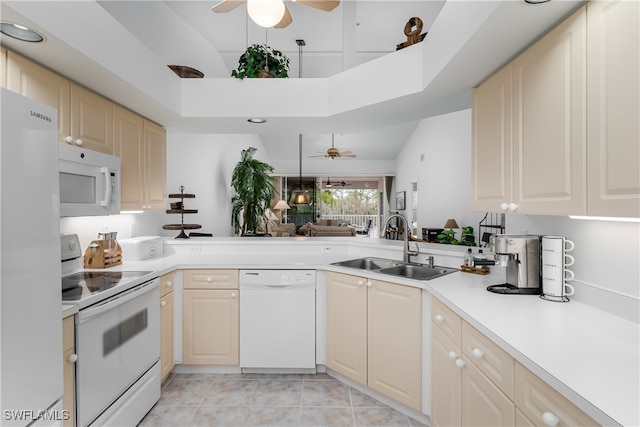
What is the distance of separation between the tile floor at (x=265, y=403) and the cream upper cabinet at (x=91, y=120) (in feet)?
6.01

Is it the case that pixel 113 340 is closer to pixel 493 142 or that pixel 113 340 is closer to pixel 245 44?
pixel 493 142

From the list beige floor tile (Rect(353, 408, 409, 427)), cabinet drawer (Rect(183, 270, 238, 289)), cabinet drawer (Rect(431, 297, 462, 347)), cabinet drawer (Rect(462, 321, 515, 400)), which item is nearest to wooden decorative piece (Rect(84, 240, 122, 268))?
cabinet drawer (Rect(183, 270, 238, 289))

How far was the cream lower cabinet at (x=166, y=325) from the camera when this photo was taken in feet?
7.91

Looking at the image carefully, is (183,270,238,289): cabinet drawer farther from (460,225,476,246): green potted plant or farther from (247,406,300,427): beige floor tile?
(460,225,476,246): green potted plant

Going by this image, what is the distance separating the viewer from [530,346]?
3.44ft

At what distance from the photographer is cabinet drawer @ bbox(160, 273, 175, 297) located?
7.94 feet

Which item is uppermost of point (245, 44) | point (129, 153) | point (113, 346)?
point (245, 44)

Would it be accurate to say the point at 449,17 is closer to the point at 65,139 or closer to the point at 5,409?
the point at 65,139

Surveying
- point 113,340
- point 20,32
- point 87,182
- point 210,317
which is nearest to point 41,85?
point 20,32

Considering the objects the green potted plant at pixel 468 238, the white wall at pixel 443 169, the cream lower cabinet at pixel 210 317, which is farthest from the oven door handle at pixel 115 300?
the white wall at pixel 443 169

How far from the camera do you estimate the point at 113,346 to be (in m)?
1.77

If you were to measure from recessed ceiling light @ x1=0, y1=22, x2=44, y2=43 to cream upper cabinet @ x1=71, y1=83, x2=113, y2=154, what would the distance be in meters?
0.46

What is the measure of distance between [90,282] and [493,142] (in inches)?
96.2

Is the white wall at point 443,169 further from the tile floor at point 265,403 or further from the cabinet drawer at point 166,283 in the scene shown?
the cabinet drawer at point 166,283
